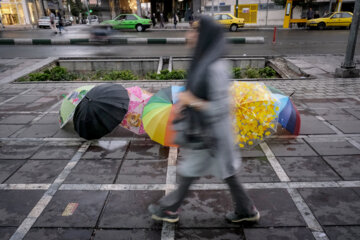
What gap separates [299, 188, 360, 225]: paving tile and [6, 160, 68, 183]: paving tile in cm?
312

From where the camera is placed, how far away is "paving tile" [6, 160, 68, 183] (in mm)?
3514

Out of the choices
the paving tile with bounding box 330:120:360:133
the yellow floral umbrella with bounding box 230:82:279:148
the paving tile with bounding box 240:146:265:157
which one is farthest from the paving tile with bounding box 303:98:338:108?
the yellow floral umbrella with bounding box 230:82:279:148

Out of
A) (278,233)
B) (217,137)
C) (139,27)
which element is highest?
(139,27)

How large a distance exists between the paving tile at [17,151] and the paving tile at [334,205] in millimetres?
3859

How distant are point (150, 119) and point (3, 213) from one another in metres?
2.00

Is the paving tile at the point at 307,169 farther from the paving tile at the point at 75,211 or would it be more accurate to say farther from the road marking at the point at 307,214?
the paving tile at the point at 75,211

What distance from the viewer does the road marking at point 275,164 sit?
349 centimetres

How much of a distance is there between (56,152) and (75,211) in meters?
1.56

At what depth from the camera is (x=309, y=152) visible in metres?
4.09

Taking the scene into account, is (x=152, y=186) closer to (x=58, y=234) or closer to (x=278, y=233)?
(x=58, y=234)

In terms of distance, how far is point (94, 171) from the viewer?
371 cm

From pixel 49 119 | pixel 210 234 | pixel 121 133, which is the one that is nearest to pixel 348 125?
pixel 210 234

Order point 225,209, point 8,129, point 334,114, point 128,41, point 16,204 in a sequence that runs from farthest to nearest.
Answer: point 128,41 → point 334,114 → point 8,129 → point 16,204 → point 225,209

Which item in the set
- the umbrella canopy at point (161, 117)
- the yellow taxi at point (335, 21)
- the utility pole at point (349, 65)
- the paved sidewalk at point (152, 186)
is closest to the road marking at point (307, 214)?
the paved sidewalk at point (152, 186)
